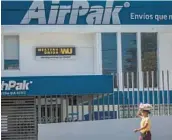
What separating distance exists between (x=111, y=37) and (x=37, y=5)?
3.58 meters

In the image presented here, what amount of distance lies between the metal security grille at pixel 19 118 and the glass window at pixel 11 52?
3.55m

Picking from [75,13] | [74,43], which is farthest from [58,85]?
[75,13]

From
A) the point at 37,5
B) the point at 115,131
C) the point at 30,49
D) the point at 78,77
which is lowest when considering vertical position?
the point at 115,131

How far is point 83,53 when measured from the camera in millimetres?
23750

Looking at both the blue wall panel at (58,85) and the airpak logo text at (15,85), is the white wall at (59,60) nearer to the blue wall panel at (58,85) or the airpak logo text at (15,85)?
the airpak logo text at (15,85)

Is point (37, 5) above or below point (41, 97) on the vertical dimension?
above

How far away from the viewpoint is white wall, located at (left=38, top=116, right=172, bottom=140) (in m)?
15.4

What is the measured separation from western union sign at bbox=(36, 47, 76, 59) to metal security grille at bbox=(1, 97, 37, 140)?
12.7ft

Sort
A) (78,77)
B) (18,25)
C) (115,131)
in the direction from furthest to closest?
(18,25) → (78,77) → (115,131)

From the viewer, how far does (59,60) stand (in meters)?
23.5

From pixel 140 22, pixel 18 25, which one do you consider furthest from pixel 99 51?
pixel 18 25

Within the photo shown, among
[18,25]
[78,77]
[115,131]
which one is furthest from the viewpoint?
[18,25]

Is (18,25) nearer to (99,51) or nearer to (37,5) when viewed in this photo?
(37,5)

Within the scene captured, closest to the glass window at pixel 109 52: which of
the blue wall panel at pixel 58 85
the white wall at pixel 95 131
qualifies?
the blue wall panel at pixel 58 85
